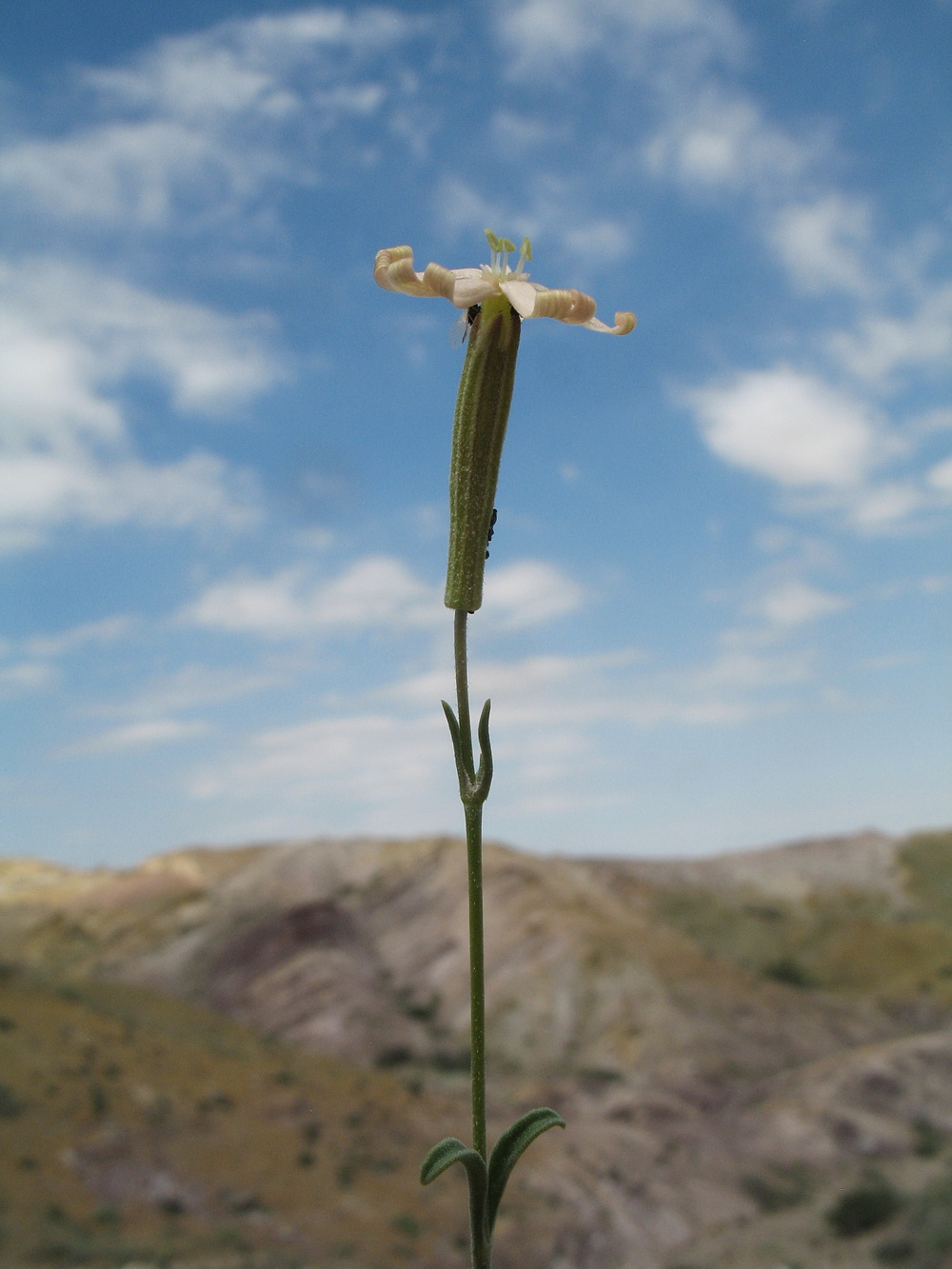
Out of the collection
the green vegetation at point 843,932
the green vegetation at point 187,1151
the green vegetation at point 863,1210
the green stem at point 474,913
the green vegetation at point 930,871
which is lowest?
the green vegetation at point 863,1210

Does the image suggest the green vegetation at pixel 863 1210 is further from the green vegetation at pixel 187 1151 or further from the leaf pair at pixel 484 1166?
the leaf pair at pixel 484 1166

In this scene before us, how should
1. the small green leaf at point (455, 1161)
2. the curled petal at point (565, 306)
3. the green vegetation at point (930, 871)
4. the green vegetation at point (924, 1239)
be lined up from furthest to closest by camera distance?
the green vegetation at point (930, 871)
the green vegetation at point (924, 1239)
the curled petal at point (565, 306)
the small green leaf at point (455, 1161)

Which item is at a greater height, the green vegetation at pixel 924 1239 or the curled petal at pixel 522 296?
the curled petal at pixel 522 296

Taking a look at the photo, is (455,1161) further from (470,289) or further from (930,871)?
(930,871)

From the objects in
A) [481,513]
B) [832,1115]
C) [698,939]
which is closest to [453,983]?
[698,939]

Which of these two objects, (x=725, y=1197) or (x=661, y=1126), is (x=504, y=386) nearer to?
(x=725, y=1197)

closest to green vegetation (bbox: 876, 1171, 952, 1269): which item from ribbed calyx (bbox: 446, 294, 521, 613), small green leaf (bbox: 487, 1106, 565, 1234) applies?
small green leaf (bbox: 487, 1106, 565, 1234)

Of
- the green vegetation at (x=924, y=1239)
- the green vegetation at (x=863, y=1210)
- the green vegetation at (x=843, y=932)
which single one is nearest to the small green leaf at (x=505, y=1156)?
the green vegetation at (x=924, y=1239)

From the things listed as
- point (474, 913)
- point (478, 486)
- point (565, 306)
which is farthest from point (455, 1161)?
point (565, 306)
